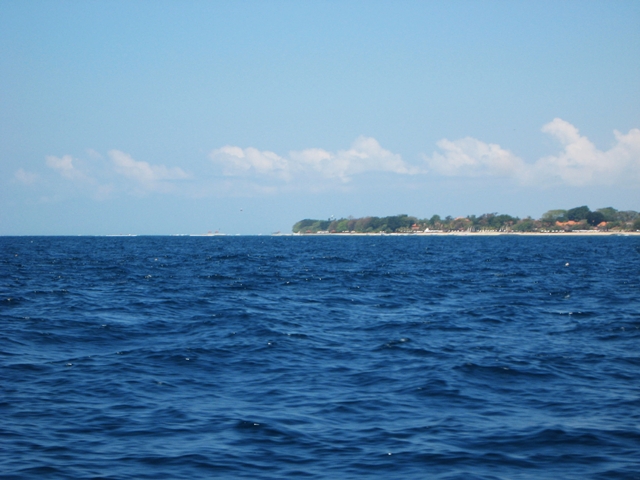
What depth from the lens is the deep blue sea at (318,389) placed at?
11.1 metres

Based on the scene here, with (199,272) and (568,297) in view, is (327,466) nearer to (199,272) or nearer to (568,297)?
(568,297)

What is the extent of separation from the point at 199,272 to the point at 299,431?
145 feet

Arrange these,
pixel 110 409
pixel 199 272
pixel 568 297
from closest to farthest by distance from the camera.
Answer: pixel 110 409, pixel 568 297, pixel 199 272

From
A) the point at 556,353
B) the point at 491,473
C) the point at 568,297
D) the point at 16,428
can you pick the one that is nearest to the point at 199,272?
the point at 568,297

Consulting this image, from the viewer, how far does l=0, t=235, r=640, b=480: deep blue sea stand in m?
11.1

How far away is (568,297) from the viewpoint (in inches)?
1379

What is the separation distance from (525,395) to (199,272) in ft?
141

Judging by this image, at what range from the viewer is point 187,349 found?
66.6 ft

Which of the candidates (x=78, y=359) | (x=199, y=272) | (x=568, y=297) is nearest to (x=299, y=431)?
(x=78, y=359)

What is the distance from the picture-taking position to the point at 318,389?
15.8 m

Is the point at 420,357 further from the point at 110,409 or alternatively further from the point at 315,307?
the point at 315,307

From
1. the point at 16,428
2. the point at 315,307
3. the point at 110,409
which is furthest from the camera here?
Answer: the point at 315,307

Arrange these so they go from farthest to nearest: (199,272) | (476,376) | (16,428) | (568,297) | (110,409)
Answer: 1. (199,272)
2. (568,297)
3. (476,376)
4. (110,409)
5. (16,428)

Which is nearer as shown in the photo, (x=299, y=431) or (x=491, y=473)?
(x=491, y=473)
